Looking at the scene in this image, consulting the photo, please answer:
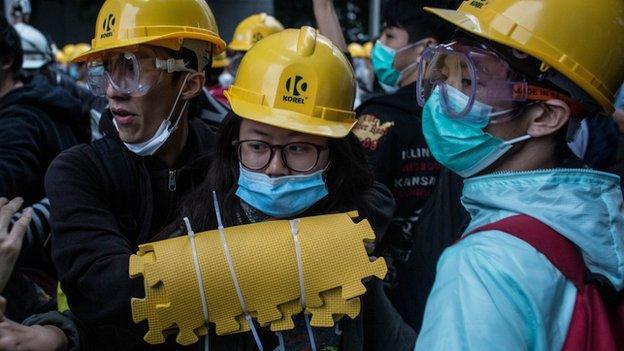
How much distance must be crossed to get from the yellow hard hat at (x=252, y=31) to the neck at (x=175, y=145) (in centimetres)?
388

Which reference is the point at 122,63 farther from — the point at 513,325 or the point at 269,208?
the point at 513,325

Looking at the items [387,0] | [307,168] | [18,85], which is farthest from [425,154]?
[18,85]

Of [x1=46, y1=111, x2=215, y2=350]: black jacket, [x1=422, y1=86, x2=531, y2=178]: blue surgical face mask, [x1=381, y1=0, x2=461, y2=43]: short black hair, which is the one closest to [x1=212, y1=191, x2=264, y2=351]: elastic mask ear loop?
[x1=46, y1=111, x2=215, y2=350]: black jacket

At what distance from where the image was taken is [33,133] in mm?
3244

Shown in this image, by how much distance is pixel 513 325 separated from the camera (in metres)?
1.44

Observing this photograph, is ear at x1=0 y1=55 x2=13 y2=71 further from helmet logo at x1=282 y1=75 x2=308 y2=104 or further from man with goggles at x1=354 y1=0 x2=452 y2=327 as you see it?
helmet logo at x1=282 y1=75 x2=308 y2=104

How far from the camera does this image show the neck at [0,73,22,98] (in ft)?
11.5

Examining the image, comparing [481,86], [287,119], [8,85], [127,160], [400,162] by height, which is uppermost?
[481,86]

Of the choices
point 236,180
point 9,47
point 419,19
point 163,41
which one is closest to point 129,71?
point 163,41

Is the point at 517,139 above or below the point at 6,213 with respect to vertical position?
above

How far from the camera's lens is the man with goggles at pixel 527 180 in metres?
1.47

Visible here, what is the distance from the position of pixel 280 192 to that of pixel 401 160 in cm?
157

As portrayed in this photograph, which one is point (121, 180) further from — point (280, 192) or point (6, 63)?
point (6, 63)

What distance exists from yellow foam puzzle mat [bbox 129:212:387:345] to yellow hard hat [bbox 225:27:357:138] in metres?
0.40
